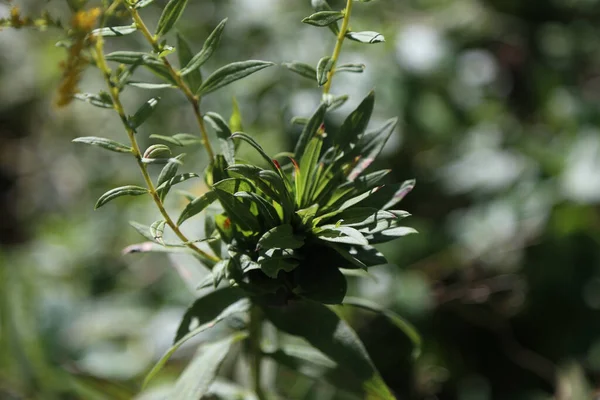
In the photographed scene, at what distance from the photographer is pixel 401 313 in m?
1.11

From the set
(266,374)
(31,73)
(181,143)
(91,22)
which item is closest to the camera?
(91,22)

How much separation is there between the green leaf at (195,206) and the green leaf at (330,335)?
5.9 inches

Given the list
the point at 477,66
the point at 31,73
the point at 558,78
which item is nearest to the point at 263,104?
the point at 477,66

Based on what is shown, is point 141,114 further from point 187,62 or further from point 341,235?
point 341,235

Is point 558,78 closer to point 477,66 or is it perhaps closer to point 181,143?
point 477,66

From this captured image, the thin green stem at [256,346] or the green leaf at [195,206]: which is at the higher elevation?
the green leaf at [195,206]

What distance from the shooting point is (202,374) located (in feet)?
2.08

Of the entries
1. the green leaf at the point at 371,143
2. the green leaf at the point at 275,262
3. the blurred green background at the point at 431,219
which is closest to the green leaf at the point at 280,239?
the green leaf at the point at 275,262

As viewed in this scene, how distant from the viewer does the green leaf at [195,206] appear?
52cm

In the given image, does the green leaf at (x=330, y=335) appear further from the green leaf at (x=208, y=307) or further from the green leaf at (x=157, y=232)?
the green leaf at (x=157, y=232)

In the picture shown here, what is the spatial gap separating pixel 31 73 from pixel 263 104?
3.01 ft

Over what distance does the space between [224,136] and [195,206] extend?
0.07 metres

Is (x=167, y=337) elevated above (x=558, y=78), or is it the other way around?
(x=558, y=78)

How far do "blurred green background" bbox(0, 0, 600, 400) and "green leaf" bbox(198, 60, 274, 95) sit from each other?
1.55 ft
